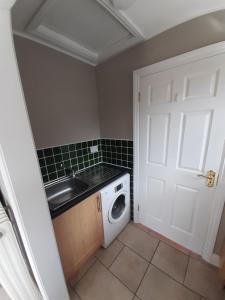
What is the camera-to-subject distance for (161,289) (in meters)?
1.17

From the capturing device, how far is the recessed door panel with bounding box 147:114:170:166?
1.37 metres

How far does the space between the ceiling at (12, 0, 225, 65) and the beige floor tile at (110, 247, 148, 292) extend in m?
2.32

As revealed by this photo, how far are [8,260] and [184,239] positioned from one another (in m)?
1.72

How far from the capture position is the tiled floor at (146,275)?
114 centimetres

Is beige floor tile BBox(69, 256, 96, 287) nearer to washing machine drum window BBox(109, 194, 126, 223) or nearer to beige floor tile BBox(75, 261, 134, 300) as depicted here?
beige floor tile BBox(75, 261, 134, 300)

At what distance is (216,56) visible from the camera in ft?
3.30

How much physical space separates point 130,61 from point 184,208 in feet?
5.88

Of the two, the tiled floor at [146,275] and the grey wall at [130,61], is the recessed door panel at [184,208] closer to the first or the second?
the tiled floor at [146,275]

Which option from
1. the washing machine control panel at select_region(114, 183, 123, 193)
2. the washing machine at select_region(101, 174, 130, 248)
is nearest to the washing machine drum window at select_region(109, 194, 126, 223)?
the washing machine at select_region(101, 174, 130, 248)

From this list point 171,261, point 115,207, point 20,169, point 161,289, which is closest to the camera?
point 20,169

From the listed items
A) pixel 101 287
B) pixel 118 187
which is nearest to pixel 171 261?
pixel 101 287

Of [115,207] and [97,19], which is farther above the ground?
[97,19]

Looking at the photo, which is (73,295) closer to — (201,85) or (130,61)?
(201,85)

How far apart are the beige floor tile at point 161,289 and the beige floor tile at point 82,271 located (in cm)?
55
